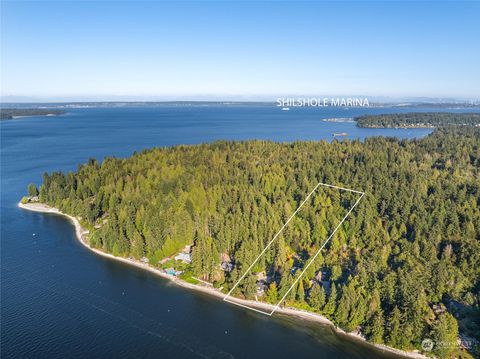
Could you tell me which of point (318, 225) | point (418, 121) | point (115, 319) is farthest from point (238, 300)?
point (418, 121)

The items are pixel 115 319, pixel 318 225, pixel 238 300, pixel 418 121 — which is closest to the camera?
pixel 115 319

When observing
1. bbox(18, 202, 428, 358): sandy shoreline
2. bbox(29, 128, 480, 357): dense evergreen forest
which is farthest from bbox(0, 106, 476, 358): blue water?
bbox(29, 128, 480, 357): dense evergreen forest

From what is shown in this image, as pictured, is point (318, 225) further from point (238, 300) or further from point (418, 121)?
point (418, 121)

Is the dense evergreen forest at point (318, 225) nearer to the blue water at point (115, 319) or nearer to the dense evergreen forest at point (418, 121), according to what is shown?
the blue water at point (115, 319)

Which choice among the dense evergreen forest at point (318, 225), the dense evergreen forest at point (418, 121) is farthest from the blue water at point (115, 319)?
the dense evergreen forest at point (418, 121)

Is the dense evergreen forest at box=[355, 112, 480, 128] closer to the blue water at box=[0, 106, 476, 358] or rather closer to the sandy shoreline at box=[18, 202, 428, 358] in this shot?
the sandy shoreline at box=[18, 202, 428, 358]

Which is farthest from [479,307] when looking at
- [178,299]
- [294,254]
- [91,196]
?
[91,196]

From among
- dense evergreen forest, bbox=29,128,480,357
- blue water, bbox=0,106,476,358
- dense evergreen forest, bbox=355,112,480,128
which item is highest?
A: dense evergreen forest, bbox=355,112,480,128

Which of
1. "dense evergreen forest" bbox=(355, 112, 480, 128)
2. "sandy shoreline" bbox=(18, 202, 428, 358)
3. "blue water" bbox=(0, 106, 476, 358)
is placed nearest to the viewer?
"blue water" bbox=(0, 106, 476, 358)

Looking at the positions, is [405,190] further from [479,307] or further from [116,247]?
[116,247]

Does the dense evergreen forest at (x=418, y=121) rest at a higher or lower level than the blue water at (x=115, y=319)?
higher
